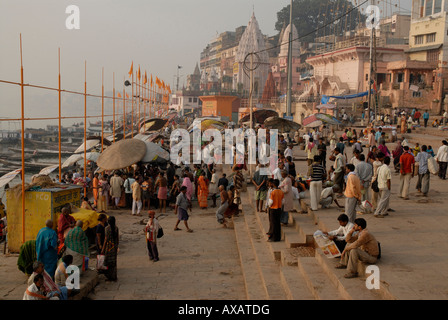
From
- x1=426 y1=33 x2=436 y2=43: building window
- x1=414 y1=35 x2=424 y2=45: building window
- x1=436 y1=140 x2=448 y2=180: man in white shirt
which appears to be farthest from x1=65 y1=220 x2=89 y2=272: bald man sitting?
x1=414 y1=35 x2=424 y2=45: building window

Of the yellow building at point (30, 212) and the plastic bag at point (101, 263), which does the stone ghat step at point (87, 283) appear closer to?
the plastic bag at point (101, 263)

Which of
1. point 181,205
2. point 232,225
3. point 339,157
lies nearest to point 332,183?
point 339,157

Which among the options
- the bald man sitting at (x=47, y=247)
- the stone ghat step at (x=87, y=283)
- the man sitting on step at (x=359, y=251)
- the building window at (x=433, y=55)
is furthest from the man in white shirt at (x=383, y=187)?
the building window at (x=433, y=55)

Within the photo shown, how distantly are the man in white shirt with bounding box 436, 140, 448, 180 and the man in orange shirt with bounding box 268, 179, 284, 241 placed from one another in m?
5.68

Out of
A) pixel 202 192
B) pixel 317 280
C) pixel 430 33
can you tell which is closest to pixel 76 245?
pixel 317 280

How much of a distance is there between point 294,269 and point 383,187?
8.79ft

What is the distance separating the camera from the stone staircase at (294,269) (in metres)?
5.16

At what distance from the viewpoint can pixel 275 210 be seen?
24.7 feet

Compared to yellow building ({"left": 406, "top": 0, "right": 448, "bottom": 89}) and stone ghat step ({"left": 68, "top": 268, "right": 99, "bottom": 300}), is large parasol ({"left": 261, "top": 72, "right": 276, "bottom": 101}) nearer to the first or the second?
yellow building ({"left": 406, "top": 0, "right": 448, "bottom": 89})

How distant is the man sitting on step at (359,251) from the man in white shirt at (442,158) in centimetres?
657

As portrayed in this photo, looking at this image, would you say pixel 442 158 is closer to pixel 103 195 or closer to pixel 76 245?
pixel 103 195
